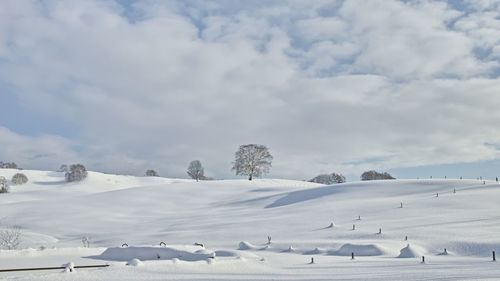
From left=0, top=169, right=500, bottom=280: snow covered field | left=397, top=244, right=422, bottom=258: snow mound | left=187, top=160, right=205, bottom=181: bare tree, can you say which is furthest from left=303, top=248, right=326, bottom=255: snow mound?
left=187, top=160, right=205, bottom=181: bare tree

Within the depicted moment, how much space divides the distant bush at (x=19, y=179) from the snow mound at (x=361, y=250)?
9201cm

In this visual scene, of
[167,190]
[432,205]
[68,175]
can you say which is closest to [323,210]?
[432,205]

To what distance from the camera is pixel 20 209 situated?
63406mm

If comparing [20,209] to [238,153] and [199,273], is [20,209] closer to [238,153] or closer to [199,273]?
[238,153]

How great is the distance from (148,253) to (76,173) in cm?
9339

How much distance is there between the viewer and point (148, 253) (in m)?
24.3

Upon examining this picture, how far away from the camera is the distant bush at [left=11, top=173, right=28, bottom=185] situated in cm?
10738

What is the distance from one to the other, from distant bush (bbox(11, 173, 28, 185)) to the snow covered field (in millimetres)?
25212

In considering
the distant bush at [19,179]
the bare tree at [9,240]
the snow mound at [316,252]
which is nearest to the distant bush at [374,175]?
the distant bush at [19,179]

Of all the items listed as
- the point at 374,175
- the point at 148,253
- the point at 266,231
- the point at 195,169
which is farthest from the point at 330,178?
the point at 148,253

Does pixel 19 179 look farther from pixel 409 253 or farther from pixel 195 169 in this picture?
pixel 409 253

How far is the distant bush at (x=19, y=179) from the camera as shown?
4227 inches

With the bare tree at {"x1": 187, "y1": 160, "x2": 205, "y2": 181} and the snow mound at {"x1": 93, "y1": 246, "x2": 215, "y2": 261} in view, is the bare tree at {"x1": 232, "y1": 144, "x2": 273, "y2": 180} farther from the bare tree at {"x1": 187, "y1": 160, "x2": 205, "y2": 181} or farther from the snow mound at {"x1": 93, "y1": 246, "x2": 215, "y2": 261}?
the snow mound at {"x1": 93, "y1": 246, "x2": 215, "y2": 261}

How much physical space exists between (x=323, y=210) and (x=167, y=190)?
101 feet
